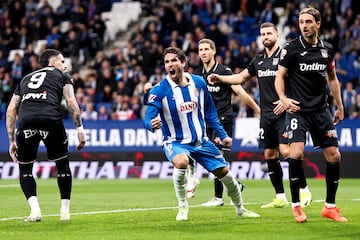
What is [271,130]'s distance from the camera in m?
14.1

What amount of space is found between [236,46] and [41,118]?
54.0 feet

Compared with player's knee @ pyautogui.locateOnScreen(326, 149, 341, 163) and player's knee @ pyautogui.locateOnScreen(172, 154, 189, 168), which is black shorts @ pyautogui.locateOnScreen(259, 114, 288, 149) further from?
player's knee @ pyautogui.locateOnScreen(172, 154, 189, 168)

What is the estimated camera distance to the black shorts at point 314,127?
11594mm

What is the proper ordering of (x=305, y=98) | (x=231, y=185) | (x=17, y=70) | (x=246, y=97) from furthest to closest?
1. (x=17, y=70)
2. (x=246, y=97)
3. (x=231, y=185)
4. (x=305, y=98)

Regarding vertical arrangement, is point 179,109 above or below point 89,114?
above

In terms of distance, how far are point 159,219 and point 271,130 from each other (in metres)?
2.66

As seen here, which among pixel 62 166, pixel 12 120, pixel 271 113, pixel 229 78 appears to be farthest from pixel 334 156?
pixel 12 120

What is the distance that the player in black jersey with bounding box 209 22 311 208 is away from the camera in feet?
45.3

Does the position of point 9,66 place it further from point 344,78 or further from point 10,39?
point 344,78

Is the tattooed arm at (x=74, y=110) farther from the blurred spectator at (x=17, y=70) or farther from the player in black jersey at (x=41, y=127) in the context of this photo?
the blurred spectator at (x=17, y=70)

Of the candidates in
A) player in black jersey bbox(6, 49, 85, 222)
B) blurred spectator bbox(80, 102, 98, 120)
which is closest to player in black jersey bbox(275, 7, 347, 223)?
player in black jersey bbox(6, 49, 85, 222)

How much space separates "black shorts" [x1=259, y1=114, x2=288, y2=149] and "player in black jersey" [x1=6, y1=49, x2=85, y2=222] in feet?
10.4

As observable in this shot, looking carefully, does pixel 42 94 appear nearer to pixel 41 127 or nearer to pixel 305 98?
pixel 41 127

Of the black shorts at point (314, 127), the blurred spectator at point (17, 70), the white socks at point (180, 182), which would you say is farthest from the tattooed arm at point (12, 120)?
the blurred spectator at point (17, 70)
